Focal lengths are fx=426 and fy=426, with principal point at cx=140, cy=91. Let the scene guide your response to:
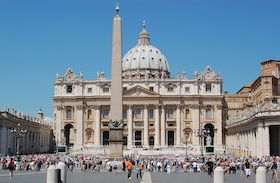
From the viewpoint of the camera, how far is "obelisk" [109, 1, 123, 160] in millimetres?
32656

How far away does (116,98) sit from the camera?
33.1 metres

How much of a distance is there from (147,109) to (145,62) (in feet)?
103

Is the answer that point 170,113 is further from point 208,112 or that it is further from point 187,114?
point 208,112

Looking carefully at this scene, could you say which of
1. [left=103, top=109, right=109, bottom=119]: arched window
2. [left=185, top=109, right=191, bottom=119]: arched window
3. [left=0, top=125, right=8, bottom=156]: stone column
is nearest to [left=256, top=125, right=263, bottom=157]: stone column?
[left=0, top=125, right=8, bottom=156]: stone column

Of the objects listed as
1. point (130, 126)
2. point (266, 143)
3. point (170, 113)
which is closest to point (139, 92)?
point (130, 126)

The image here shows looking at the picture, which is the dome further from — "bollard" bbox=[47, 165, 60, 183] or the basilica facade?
"bollard" bbox=[47, 165, 60, 183]

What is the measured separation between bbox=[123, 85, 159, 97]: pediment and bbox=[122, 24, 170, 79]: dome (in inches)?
980

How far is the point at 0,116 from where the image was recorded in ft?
159

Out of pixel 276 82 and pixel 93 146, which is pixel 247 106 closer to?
pixel 276 82

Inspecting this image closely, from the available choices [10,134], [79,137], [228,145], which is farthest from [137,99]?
[10,134]

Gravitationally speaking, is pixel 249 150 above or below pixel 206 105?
below

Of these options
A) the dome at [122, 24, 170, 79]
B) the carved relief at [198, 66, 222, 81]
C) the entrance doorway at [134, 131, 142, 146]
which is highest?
the dome at [122, 24, 170, 79]

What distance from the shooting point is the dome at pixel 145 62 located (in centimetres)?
11031

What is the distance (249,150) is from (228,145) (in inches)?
1053
